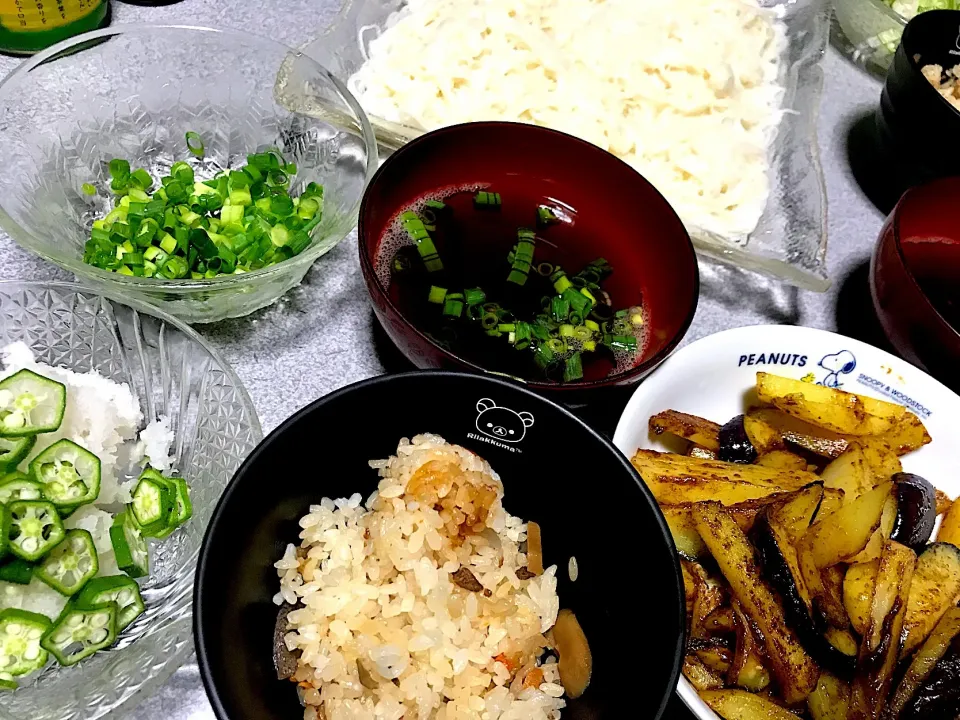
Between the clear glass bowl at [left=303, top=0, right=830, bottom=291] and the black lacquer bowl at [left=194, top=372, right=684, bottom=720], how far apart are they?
28.6 inches

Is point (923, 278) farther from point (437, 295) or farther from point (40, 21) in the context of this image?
point (40, 21)

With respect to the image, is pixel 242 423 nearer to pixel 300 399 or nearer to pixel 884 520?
pixel 300 399

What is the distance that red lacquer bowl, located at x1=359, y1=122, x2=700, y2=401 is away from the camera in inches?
55.1

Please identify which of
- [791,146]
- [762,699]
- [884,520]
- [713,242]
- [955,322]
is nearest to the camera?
[762,699]

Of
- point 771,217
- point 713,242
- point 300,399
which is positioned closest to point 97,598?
point 300,399

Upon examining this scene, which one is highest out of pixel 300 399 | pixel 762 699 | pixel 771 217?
pixel 771 217

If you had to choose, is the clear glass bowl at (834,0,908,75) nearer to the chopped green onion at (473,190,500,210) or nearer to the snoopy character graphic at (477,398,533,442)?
the chopped green onion at (473,190,500,210)

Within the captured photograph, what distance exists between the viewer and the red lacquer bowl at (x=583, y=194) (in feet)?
4.59

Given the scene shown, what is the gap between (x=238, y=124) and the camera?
5.39 ft

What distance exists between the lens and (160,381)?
1.21 m

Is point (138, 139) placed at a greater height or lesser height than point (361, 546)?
greater

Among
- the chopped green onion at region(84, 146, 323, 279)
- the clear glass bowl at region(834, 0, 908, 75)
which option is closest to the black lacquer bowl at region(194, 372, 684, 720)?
the chopped green onion at region(84, 146, 323, 279)

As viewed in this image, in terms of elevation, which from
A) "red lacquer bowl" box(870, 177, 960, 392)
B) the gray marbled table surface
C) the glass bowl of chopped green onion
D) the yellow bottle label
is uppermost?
the glass bowl of chopped green onion

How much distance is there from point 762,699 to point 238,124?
1458 mm
